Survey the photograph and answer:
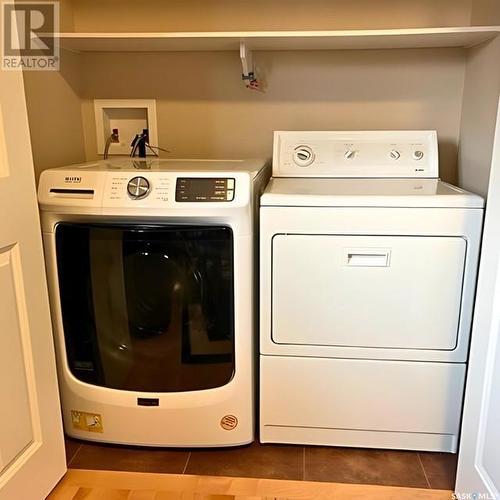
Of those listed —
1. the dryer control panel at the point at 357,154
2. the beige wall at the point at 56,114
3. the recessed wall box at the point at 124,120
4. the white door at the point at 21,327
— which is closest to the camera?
the white door at the point at 21,327

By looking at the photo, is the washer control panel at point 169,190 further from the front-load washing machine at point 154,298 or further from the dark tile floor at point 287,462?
the dark tile floor at point 287,462

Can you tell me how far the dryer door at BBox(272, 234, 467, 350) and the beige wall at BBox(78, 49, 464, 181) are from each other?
71 centimetres

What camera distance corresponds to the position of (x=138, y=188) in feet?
4.66

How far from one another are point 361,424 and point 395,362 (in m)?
0.25

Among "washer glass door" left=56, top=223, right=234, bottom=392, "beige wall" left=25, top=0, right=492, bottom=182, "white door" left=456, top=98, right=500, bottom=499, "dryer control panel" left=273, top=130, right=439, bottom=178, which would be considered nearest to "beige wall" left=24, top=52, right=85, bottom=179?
"beige wall" left=25, top=0, right=492, bottom=182

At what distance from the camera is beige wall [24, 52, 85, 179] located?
Result: 1723 mm

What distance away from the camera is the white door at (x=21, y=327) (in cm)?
122

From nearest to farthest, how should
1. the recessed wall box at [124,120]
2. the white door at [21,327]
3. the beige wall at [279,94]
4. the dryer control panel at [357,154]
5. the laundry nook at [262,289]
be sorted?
the white door at [21,327], the laundry nook at [262,289], the dryer control panel at [357,154], the beige wall at [279,94], the recessed wall box at [124,120]

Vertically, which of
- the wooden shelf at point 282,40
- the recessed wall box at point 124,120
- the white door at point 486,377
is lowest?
the white door at point 486,377

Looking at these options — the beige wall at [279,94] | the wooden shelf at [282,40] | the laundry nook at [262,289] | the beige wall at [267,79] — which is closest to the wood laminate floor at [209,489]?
the laundry nook at [262,289]

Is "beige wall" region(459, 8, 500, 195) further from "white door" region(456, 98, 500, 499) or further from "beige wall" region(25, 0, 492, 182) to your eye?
"white door" region(456, 98, 500, 499)

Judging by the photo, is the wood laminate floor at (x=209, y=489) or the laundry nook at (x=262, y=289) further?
the wood laminate floor at (x=209, y=489)

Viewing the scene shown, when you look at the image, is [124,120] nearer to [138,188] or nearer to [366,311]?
[138,188]

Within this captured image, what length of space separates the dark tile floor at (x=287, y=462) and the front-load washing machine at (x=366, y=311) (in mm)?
43
